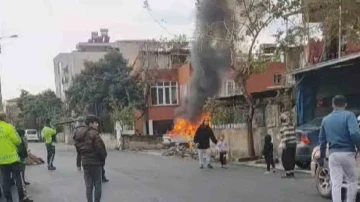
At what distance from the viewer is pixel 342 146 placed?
7734 millimetres

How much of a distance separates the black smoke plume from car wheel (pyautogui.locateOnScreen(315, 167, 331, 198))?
11285 mm

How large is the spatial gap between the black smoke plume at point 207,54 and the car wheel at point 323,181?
11285mm

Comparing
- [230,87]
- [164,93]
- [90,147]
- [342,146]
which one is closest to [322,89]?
[342,146]

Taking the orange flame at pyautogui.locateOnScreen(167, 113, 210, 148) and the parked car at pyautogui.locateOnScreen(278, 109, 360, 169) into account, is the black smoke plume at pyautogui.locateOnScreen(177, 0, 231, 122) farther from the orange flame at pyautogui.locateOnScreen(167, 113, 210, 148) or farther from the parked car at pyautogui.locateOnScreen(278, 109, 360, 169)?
the parked car at pyautogui.locateOnScreen(278, 109, 360, 169)

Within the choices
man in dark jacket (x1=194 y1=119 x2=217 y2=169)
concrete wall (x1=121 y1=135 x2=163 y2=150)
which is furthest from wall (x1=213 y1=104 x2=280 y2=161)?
concrete wall (x1=121 y1=135 x2=163 y2=150)

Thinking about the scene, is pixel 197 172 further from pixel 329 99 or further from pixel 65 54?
pixel 65 54

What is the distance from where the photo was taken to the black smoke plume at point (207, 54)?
22.1 metres

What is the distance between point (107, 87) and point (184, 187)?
34.0 m

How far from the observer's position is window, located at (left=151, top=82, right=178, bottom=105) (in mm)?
47094

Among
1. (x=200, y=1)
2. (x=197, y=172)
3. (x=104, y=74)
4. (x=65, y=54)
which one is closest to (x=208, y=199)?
(x=197, y=172)

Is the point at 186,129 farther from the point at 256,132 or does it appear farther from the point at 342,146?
the point at 342,146

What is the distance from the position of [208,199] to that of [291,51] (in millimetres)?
11442

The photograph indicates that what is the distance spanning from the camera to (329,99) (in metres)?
20.0

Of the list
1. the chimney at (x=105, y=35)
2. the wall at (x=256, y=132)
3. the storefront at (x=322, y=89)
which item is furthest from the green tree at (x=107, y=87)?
the chimney at (x=105, y=35)
